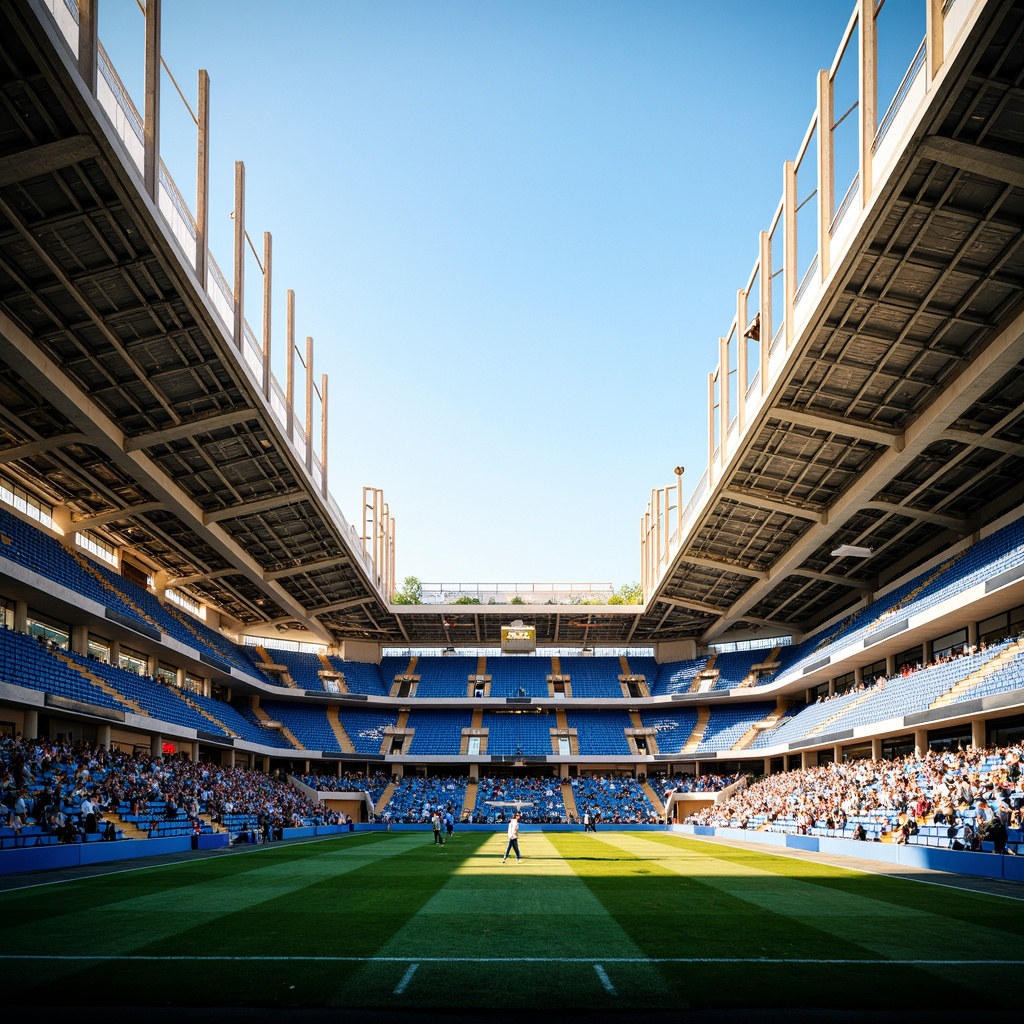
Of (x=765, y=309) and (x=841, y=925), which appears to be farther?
(x=765, y=309)

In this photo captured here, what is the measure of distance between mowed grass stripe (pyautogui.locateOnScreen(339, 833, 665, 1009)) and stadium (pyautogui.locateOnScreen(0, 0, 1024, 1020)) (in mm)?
109

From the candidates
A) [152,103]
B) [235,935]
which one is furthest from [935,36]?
[235,935]

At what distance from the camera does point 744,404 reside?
1529 inches

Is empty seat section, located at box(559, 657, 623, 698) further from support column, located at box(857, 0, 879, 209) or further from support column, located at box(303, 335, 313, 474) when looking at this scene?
support column, located at box(857, 0, 879, 209)

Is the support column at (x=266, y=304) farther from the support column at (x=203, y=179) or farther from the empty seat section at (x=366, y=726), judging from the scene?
the empty seat section at (x=366, y=726)

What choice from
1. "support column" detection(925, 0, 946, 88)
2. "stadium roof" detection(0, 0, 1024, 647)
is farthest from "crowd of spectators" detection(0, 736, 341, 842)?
"support column" detection(925, 0, 946, 88)

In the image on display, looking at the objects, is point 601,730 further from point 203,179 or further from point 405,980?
point 405,980

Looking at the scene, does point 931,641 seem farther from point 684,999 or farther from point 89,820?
point 684,999

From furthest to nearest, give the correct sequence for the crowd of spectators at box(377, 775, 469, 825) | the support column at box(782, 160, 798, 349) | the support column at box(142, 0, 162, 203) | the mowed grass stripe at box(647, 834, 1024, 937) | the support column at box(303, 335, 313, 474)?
the crowd of spectators at box(377, 775, 469, 825), the support column at box(303, 335, 313, 474), the support column at box(782, 160, 798, 349), the support column at box(142, 0, 162, 203), the mowed grass stripe at box(647, 834, 1024, 937)

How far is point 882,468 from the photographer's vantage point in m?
38.6

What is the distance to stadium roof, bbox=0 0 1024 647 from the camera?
21188mm

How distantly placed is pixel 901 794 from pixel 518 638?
44758mm

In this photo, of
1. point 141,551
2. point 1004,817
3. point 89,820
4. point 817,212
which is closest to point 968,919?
point 1004,817

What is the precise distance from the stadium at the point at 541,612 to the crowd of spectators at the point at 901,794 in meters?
0.27
